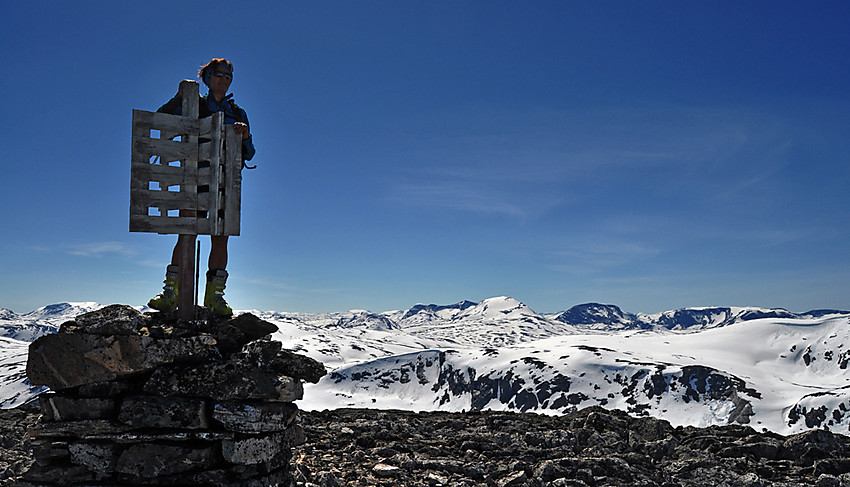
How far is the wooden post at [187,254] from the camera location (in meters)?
10.4

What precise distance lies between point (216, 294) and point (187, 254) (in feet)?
3.36

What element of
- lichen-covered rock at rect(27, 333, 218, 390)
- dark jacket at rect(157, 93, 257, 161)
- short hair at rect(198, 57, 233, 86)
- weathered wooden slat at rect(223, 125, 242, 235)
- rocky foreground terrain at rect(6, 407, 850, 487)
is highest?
short hair at rect(198, 57, 233, 86)

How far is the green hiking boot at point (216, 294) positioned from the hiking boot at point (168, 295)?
1.95ft

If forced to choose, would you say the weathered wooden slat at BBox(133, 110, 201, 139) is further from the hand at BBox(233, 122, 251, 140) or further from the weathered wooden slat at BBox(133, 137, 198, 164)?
the hand at BBox(233, 122, 251, 140)

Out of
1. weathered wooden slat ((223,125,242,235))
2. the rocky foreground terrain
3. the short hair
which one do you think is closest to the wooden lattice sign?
weathered wooden slat ((223,125,242,235))

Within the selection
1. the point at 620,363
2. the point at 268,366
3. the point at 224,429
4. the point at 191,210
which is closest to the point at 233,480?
the point at 224,429

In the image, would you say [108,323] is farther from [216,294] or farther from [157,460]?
[157,460]

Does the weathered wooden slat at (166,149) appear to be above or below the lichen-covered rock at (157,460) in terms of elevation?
above

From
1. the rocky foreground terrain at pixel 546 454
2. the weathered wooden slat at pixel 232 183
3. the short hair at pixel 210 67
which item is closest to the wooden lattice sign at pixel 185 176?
the weathered wooden slat at pixel 232 183

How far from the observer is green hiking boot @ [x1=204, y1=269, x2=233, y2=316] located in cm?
1099

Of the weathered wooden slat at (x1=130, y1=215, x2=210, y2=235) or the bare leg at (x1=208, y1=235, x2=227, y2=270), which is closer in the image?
the weathered wooden slat at (x1=130, y1=215, x2=210, y2=235)

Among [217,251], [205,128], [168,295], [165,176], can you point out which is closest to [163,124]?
[205,128]

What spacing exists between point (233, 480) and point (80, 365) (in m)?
3.27

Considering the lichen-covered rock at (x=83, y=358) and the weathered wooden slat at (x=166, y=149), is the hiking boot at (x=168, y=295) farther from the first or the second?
the weathered wooden slat at (x=166, y=149)
